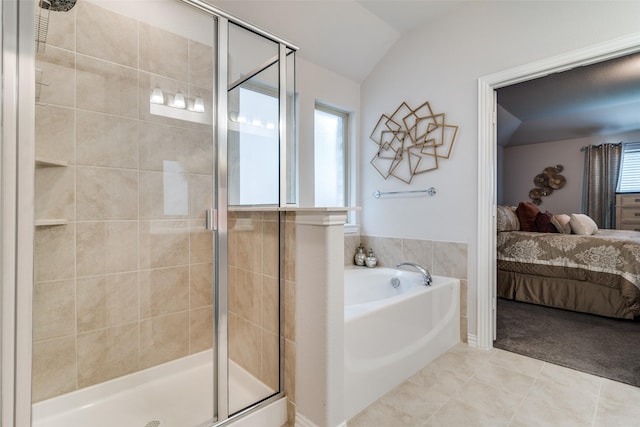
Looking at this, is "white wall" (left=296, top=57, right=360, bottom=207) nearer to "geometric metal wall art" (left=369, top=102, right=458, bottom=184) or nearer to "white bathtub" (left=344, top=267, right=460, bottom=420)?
"geometric metal wall art" (left=369, top=102, right=458, bottom=184)

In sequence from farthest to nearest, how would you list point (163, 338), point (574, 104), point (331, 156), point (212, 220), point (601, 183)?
point (601, 183) < point (574, 104) < point (331, 156) < point (163, 338) < point (212, 220)

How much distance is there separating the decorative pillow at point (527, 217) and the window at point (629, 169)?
2.84 m

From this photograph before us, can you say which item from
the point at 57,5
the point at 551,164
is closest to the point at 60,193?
the point at 57,5

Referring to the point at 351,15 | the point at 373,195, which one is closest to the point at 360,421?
the point at 373,195

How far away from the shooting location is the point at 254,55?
1.66 meters

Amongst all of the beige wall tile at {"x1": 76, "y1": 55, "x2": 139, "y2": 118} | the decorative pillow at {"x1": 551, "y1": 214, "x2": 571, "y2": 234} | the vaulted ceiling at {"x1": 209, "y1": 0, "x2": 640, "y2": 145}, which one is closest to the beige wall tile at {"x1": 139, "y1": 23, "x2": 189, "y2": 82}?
the beige wall tile at {"x1": 76, "y1": 55, "x2": 139, "y2": 118}

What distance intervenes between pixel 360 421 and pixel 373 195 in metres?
1.91

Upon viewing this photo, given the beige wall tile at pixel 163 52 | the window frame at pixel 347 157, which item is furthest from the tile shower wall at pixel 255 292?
the window frame at pixel 347 157

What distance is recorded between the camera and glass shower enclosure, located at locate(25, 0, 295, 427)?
4.68 ft

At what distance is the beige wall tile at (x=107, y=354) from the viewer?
1.58m

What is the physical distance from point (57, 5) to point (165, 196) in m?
0.96

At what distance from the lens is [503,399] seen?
157 centimetres

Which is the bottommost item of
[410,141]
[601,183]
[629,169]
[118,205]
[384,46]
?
[118,205]

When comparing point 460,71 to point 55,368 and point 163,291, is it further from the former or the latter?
point 55,368
